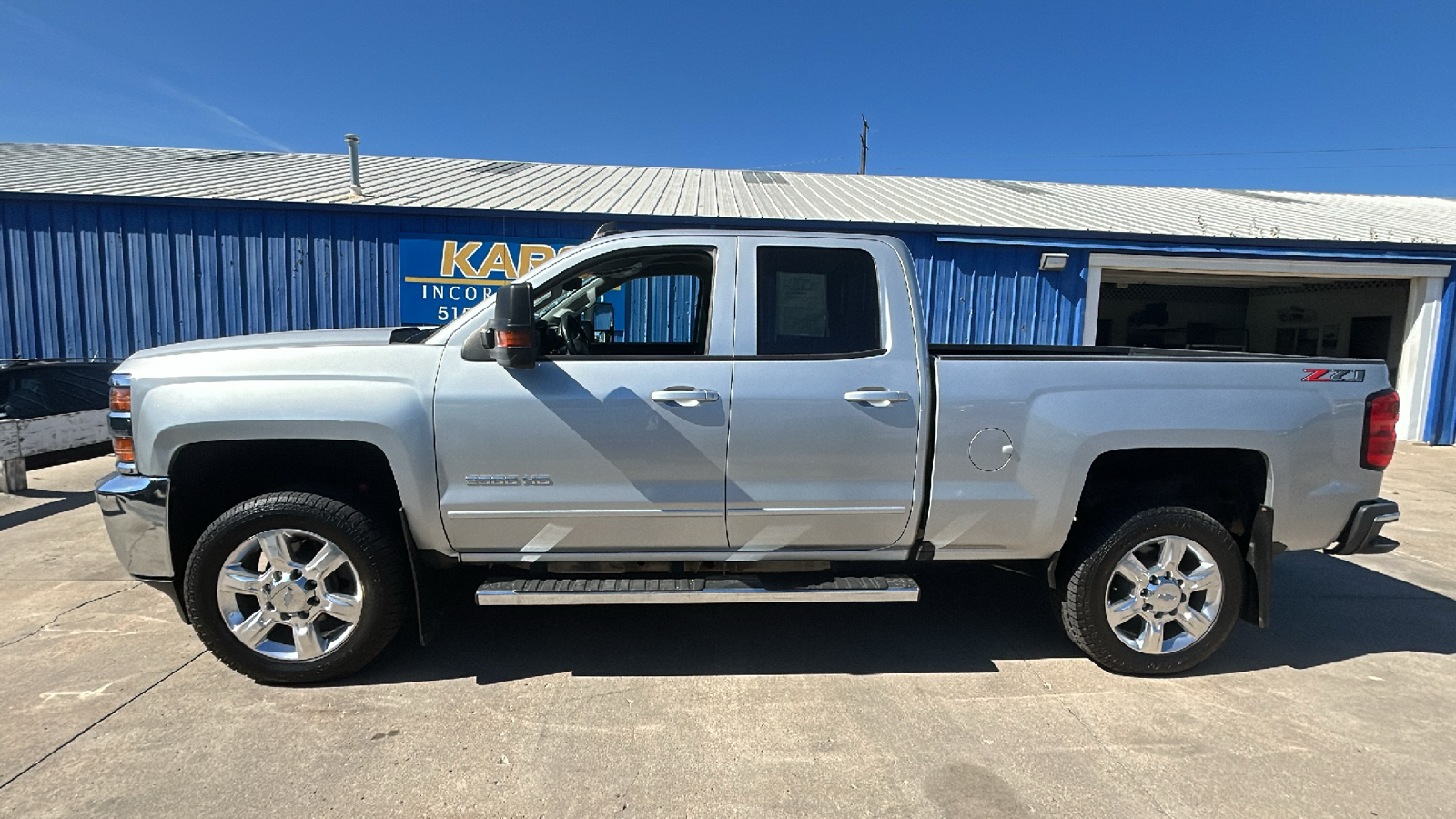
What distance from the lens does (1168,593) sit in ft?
9.80

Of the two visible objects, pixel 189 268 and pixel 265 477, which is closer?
pixel 265 477

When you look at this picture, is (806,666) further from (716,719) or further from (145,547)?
(145,547)

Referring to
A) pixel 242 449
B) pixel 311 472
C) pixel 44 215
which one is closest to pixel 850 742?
pixel 311 472

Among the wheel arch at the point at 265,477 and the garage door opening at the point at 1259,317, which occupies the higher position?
the garage door opening at the point at 1259,317

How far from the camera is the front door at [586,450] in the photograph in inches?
107

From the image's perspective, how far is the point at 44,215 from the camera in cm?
833

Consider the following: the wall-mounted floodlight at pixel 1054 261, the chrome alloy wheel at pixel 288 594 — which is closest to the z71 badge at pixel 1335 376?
the chrome alloy wheel at pixel 288 594

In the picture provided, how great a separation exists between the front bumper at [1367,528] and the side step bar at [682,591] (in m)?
2.03

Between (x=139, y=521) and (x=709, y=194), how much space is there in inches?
360

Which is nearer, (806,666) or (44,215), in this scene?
(806,666)

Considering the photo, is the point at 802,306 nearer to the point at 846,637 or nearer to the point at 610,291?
the point at 610,291

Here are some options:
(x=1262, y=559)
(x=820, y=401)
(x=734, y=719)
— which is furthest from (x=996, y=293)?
(x=734, y=719)

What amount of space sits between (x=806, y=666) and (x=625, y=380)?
1.59 metres

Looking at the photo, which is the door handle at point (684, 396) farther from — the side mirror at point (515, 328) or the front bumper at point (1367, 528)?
the front bumper at point (1367, 528)
